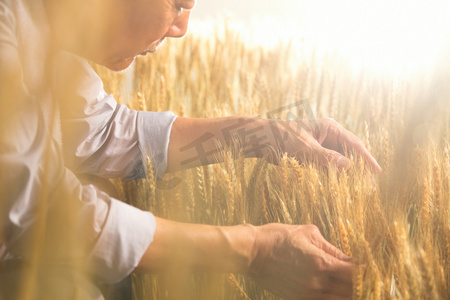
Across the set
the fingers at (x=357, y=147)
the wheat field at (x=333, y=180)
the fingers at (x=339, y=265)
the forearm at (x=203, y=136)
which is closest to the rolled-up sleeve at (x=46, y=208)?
the wheat field at (x=333, y=180)

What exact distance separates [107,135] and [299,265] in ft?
1.78

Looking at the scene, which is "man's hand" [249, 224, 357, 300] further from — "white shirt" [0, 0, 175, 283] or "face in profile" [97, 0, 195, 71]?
"face in profile" [97, 0, 195, 71]

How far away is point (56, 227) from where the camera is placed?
595 mm

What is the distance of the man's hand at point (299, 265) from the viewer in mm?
662

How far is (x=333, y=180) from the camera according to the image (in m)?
0.79

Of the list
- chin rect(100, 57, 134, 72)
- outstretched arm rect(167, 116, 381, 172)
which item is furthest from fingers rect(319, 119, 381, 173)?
chin rect(100, 57, 134, 72)

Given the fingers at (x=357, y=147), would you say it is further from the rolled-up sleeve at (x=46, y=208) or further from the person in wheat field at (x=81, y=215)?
the rolled-up sleeve at (x=46, y=208)

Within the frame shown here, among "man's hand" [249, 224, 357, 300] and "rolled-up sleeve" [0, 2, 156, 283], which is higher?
"rolled-up sleeve" [0, 2, 156, 283]

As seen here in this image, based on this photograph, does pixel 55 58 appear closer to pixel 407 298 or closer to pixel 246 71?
pixel 407 298

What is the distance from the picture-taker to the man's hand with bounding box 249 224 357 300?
662mm

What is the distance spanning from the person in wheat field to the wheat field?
0.08 m

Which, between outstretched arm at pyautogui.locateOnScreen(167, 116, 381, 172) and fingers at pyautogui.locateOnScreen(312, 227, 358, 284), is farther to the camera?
outstretched arm at pyautogui.locateOnScreen(167, 116, 381, 172)

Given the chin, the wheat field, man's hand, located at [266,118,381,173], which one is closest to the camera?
the wheat field

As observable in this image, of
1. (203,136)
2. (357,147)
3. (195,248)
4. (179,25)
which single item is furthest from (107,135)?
(357,147)
